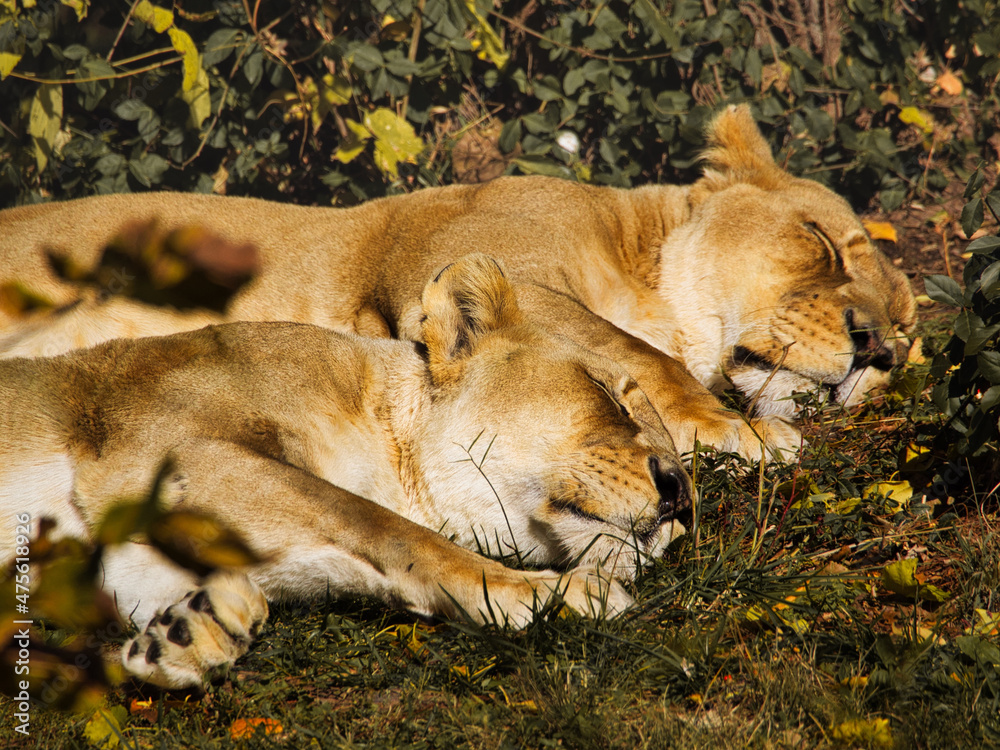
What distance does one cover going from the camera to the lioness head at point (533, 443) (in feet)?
8.94

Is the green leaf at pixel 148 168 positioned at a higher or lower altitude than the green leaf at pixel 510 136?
lower

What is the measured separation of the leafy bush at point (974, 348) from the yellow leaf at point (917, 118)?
4.14 m

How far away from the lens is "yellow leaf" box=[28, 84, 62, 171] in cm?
547

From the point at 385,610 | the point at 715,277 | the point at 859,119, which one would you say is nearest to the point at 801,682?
the point at 385,610

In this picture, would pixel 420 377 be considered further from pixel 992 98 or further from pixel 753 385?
pixel 992 98

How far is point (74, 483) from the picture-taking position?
8.41 feet

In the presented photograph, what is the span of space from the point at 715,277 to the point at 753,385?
0.58 metres

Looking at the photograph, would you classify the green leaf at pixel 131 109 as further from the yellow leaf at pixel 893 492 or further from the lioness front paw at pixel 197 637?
the yellow leaf at pixel 893 492

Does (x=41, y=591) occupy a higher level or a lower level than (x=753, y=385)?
higher

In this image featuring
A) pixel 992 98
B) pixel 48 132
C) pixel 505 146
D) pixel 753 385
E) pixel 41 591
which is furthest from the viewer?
pixel 992 98

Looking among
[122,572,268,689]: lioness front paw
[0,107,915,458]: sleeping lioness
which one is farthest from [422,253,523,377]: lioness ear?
[122,572,268,689]: lioness front paw

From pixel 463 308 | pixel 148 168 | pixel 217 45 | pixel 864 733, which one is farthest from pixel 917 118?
pixel 864 733

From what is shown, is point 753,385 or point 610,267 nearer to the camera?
point 753,385

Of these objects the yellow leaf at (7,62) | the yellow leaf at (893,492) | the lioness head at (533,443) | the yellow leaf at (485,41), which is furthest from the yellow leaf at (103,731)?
the yellow leaf at (485,41)
